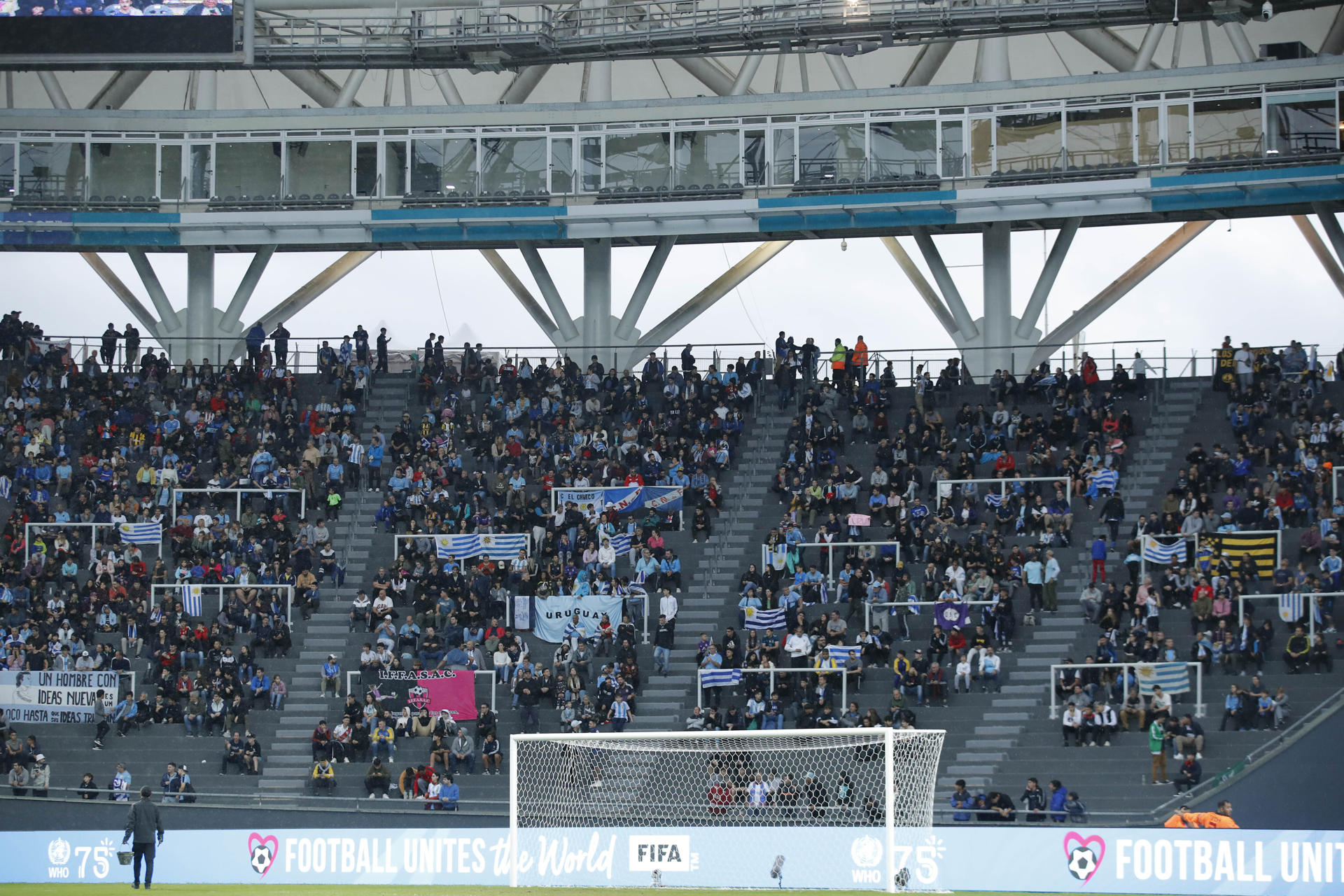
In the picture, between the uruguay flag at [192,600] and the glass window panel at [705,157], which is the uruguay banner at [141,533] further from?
the glass window panel at [705,157]

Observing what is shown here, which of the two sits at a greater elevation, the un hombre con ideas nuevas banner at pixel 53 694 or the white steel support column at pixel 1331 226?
the white steel support column at pixel 1331 226

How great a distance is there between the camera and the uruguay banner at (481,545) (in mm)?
40531

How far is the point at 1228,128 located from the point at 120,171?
101 feet

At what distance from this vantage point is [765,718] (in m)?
34.3

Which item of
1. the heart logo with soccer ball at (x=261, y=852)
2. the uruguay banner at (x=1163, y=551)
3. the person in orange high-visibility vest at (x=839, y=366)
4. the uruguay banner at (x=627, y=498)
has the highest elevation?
the person in orange high-visibility vest at (x=839, y=366)

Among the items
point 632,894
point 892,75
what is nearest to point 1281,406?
point 892,75

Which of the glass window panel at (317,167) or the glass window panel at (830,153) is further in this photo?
the glass window panel at (317,167)

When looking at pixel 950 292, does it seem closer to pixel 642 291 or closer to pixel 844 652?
pixel 642 291

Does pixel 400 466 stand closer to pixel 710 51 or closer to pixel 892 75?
pixel 710 51

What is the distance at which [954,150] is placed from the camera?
4731cm

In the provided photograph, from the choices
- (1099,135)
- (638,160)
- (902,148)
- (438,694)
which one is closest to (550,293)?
(638,160)

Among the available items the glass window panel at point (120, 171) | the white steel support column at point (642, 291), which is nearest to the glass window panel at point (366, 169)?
the glass window panel at point (120, 171)

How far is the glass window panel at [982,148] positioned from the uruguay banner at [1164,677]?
59.2 feet

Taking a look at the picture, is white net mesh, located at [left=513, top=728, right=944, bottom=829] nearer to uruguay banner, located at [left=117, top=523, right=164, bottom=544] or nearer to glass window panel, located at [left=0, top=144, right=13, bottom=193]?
uruguay banner, located at [left=117, top=523, right=164, bottom=544]
